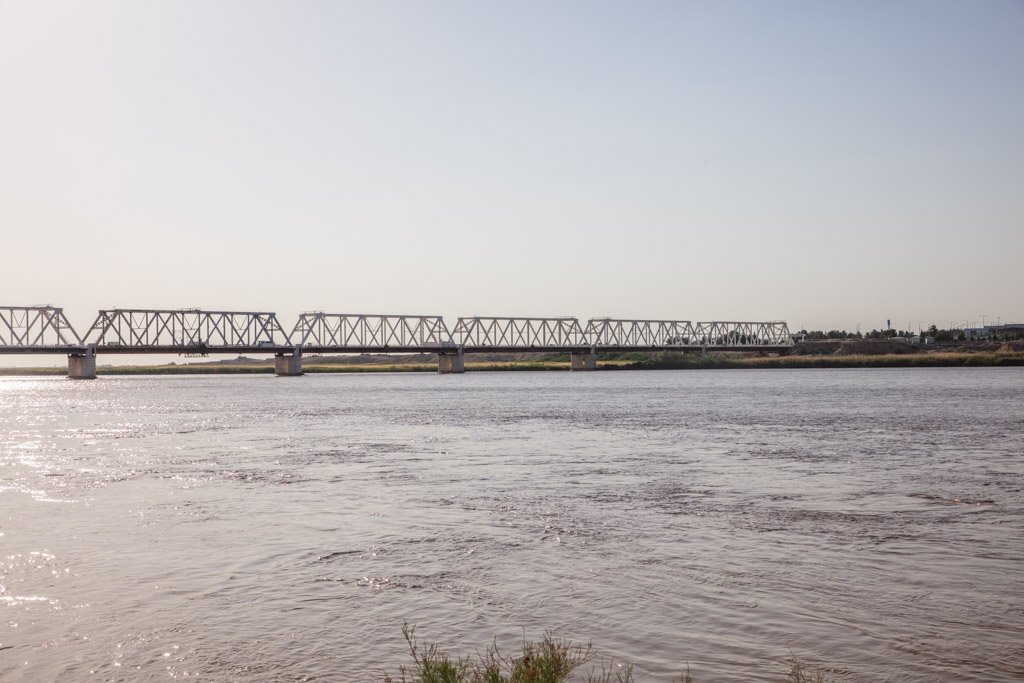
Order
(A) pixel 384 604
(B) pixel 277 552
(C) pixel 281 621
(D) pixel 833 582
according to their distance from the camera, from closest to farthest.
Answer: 1. (C) pixel 281 621
2. (A) pixel 384 604
3. (D) pixel 833 582
4. (B) pixel 277 552

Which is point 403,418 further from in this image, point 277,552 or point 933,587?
point 933,587

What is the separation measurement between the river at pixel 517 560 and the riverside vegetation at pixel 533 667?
0.24 metres

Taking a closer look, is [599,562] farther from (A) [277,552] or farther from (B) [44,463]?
(B) [44,463]

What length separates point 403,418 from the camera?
2018 inches

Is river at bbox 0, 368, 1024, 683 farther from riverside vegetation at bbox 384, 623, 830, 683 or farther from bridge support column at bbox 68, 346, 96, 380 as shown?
bridge support column at bbox 68, 346, 96, 380

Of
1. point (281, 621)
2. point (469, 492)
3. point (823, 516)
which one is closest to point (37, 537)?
point (281, 621)

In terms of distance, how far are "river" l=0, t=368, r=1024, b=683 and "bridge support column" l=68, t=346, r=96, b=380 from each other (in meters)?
153

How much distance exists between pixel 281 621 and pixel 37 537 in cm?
748

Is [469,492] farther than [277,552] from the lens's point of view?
Yes

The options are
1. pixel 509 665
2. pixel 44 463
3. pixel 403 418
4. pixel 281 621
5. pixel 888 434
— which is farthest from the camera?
pixel 403 418

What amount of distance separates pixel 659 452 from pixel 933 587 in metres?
18.0

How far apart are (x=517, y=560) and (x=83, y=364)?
176 meters

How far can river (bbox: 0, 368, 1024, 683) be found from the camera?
29.3 ft

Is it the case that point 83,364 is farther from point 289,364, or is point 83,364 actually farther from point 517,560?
point 517,560
